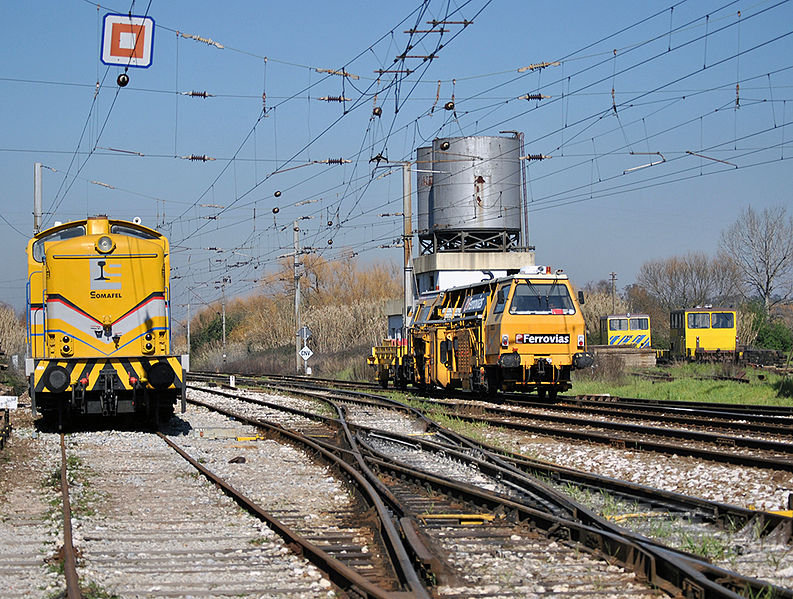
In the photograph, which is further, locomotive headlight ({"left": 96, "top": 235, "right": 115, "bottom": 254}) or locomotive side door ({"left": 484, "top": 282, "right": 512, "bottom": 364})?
locomotive side door ({"left": 484, "top": 282, "right": 512, "bottom": 364})

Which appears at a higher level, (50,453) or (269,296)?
(269,296)

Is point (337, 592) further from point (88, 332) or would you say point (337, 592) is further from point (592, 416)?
point (592, 416)

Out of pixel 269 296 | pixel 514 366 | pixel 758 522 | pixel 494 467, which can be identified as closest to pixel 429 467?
pixel 494 467

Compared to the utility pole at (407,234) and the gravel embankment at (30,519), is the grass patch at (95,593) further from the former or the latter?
the utility pole at (407,234)

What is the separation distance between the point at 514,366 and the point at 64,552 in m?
14.8

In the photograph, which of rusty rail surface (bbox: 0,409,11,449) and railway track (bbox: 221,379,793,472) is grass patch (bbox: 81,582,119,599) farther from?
rusty rail surface (bbox: 0,409,11,449)

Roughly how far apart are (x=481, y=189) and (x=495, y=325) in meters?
24.5

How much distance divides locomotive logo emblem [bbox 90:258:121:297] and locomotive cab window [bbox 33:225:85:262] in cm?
63

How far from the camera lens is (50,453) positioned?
13.9 m

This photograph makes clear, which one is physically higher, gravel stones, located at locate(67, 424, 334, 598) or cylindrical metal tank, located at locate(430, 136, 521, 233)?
cylindrical metal tank, located at locate(430, 136, 521, 233)

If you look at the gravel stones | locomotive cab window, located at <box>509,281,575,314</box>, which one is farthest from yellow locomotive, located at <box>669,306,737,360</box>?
the gravel stones

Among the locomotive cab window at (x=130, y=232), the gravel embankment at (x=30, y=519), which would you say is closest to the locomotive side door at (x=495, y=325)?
the locomotive cab window at (x=130, y=232)

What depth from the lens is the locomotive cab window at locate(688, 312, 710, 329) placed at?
154 feet

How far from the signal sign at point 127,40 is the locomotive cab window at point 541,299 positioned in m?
9.67
